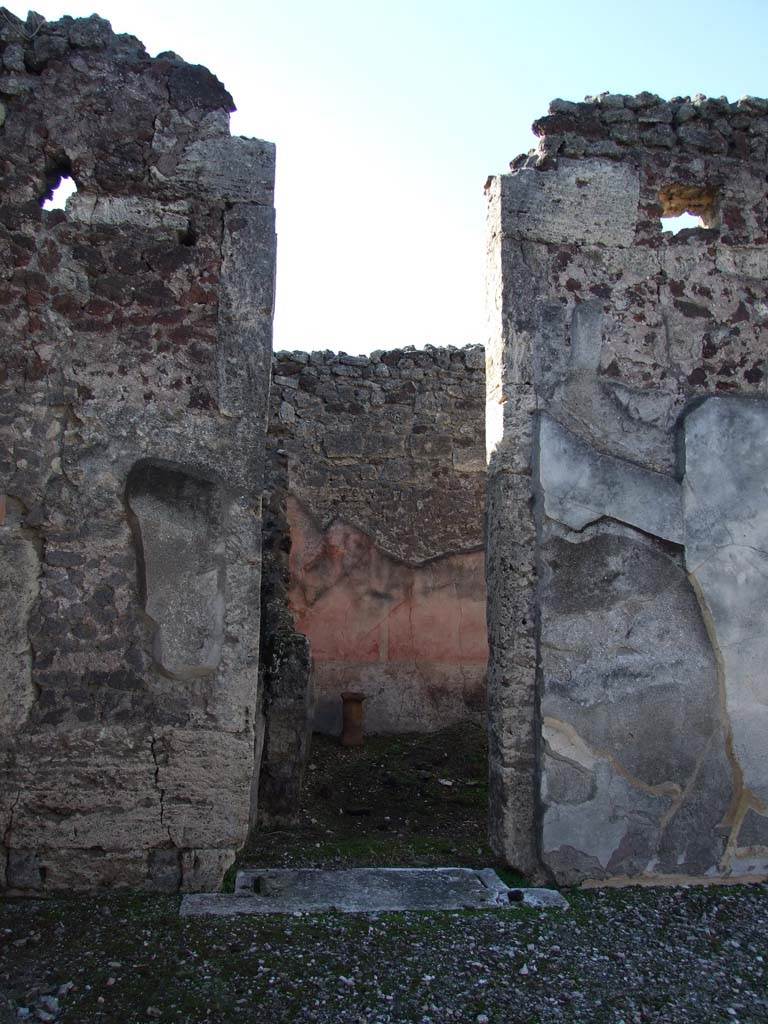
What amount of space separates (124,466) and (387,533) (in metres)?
3.91

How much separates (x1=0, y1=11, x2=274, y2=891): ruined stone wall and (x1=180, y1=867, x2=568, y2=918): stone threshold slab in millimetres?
203

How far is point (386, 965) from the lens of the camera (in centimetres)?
282

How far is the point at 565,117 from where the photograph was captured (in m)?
3.75

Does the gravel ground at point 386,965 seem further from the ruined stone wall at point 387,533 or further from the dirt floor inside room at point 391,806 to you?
the ruined stone wall at point 387,533

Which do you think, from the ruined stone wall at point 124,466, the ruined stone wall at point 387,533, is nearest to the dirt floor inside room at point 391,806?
the ruined stone wall at point 387,533

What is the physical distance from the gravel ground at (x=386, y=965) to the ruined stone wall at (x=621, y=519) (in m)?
0.39

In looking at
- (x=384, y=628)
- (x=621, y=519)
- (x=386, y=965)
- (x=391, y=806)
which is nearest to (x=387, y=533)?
(x=384, y=628)

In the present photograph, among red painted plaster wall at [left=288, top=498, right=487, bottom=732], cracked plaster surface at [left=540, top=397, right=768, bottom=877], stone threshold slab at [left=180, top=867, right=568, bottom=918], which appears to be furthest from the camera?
red painted plaster wall at [left=288, top=498, right=487, bottom=732]

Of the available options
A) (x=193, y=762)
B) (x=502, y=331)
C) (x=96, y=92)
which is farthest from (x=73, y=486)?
(x=502, y=331)

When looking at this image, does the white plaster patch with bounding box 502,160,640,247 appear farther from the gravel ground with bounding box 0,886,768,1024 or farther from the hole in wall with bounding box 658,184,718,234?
the gravel ground with bounding box 0,886,768,1024

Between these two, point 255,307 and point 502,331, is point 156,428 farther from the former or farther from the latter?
point 502,331

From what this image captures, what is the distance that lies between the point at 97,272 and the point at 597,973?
305 centimetres

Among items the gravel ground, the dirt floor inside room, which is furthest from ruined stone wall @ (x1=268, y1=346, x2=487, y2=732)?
the gravel ground

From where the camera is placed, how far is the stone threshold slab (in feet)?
10.5
